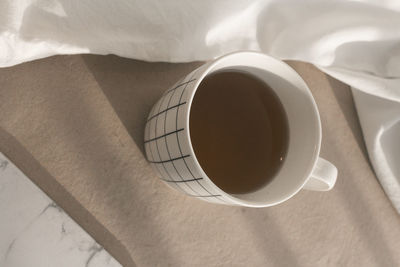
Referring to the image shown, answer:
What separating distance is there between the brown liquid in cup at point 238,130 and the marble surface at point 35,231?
0.13m

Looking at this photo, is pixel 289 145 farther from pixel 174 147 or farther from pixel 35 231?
pixel 35 231

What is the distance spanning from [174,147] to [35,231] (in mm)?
143

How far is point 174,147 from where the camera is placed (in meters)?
0.33

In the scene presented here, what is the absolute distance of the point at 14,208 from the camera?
1.20 feet

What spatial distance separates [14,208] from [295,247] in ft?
0.92

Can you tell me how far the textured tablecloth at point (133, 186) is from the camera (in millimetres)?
385

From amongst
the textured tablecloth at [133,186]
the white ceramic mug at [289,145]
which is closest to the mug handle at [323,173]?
the white ceramic mug at [289,145]

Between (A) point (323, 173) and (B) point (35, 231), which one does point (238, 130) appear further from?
(B) point (35, 231)

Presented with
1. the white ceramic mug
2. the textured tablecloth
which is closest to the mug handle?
the white ceramic mug

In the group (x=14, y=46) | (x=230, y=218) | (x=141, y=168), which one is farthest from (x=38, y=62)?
(x=230, y=218)

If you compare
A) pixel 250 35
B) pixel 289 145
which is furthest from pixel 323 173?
pixel 250 35

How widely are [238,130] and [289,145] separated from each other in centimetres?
5

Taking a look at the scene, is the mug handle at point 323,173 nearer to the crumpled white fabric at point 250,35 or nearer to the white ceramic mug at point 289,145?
the white ceramic mug at point 289,145

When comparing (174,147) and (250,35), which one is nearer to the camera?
(174,147)
